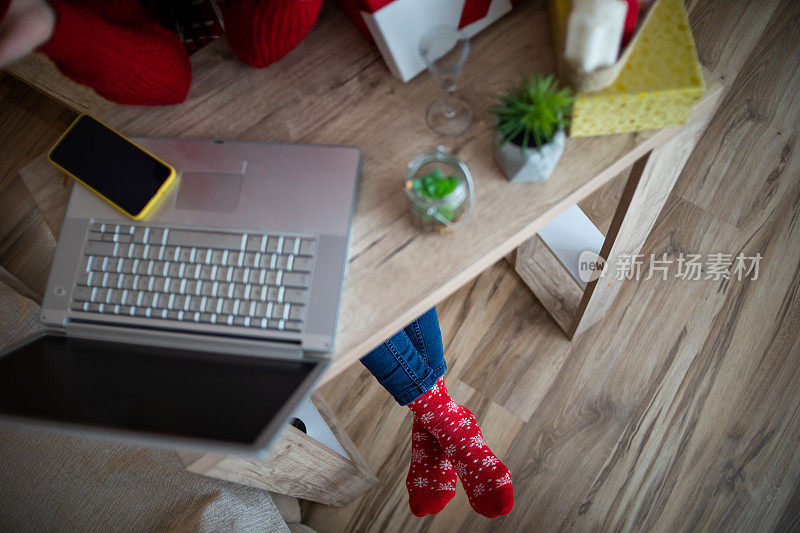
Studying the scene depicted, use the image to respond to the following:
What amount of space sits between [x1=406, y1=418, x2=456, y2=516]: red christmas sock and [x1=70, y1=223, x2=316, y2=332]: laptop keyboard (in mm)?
698

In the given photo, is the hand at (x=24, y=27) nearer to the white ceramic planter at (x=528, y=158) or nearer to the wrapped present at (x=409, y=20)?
the wrapped present at (x=409, y=20)

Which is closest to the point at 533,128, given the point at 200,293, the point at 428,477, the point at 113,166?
the point at 200,293

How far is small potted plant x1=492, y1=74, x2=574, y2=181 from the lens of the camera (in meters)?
0.64

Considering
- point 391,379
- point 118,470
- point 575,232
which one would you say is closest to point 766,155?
point 575,232

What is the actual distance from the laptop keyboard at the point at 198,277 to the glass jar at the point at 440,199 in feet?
0.50

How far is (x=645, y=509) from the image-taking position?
1303mm

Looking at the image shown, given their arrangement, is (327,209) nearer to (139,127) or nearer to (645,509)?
(139,127)

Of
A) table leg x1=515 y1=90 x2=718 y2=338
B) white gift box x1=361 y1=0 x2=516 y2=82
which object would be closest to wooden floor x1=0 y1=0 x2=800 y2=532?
table leg x1=515 y1=90 x2=718 y2=338

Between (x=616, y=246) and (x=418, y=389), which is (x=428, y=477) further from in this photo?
(x=616, y=246)

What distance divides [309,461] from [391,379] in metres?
0.22

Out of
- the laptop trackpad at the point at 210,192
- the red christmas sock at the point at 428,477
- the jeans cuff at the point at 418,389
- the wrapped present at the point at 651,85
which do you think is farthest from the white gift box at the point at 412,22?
the red christmas sock at the point at 428,477

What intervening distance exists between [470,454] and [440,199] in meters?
0.72

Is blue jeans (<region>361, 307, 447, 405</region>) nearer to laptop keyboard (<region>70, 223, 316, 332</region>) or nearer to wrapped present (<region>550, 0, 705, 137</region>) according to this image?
laptop keyboard (<region>70, 223, 316, 332</region>)

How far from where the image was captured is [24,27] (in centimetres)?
63
